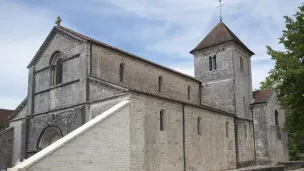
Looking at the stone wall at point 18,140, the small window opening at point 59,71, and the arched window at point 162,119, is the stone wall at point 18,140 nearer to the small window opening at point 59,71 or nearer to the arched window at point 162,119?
the small window opening at point 59,71

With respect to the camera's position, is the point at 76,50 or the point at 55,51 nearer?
the point at 76,50

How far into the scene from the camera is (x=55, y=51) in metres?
23.0

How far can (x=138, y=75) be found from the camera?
23.2 m

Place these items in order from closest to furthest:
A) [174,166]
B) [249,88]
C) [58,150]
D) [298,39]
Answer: [58,150]
[298,39]
[174,166]
[249,88]

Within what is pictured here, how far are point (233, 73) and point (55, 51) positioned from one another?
14.8 metres

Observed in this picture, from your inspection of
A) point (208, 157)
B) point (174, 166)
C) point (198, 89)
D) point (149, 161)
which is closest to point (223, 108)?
point (198, 89)

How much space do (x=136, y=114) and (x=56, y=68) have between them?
7827 millimetres

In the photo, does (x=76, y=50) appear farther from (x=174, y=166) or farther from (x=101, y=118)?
(x=174, y=166)

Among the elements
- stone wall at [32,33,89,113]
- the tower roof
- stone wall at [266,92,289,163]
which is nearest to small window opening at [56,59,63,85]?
stone wall at [32,33,89,113]

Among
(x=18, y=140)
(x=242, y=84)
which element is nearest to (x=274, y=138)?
(x=242, y=84)

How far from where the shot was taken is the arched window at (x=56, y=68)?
2250 cm

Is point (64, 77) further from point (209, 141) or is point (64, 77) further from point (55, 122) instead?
point (209, 141)

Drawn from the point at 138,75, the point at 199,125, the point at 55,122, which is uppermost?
the point at 138,75

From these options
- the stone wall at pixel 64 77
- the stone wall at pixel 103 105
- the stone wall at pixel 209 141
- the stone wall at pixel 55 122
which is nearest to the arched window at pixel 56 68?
the stone wall at pixel 64 77
